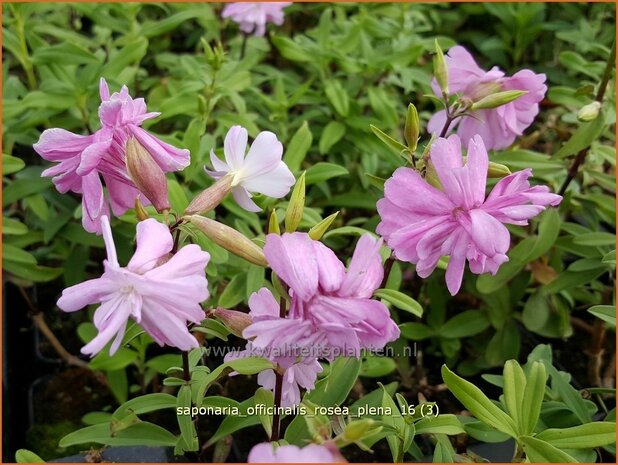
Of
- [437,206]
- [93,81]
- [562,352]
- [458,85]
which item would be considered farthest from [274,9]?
[437,206]

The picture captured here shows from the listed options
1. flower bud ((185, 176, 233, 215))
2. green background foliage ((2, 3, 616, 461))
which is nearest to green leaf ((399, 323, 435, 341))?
green background foliage ((2, 3, 616, 461))

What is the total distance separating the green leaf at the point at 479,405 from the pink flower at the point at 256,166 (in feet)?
1.00

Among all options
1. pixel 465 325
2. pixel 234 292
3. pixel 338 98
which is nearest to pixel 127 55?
pixel 338 98

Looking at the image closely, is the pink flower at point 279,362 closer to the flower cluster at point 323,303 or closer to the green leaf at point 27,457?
the flower cluster at point 323,303

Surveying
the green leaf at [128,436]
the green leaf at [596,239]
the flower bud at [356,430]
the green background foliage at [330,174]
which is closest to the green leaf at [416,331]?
the green background foliage at [330,174]

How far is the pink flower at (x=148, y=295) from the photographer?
2.25ft

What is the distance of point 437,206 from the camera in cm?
81

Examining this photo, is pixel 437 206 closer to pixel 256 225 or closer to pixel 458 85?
pixel 458 85

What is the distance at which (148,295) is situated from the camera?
69 cm

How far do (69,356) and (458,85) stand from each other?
96cm

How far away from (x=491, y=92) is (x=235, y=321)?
1.65ft

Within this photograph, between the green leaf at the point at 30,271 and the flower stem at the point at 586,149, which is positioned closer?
the flower stem at the point at 586,149

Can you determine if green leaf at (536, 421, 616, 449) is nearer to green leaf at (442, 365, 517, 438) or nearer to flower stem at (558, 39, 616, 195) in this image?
green leaf at (442, 365, 517, 438)

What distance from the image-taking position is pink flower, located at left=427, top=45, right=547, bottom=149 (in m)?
1.08
